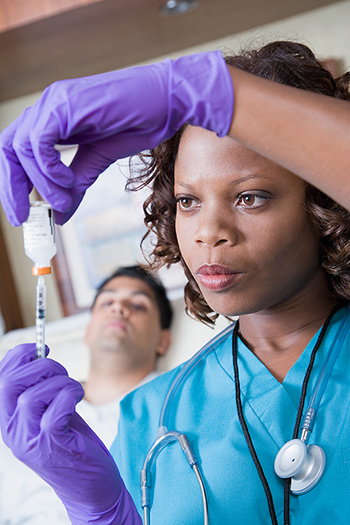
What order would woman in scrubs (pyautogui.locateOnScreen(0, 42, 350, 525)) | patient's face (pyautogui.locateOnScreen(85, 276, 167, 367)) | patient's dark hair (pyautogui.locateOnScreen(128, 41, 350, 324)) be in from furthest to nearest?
patient's face (pyautogui.locateOnScreen(85, 276, 167, 367))
patient's dark hair (pyautogui.locateOnScreen(128, 41, 350, 324))
woman in scrubs (pyautogui.locateOnScreen(0, 42, 350, 525))

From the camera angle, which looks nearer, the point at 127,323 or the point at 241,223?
A: the point at 241,223

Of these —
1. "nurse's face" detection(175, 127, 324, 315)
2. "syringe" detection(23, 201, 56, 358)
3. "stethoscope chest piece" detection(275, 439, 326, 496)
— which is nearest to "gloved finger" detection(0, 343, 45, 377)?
"syringe" detection(23, 201, 56, 358)

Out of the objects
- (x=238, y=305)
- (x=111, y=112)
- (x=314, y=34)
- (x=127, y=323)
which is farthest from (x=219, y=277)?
(x=314, y=34)

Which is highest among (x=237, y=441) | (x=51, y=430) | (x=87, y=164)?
(x=87, y=164)

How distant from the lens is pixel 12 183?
0.62 metres

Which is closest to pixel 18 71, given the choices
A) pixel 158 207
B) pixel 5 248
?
pixel 5 248

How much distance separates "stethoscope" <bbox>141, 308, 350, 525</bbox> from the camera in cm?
74

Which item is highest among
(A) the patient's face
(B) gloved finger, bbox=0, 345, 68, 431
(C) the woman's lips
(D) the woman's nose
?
(D) the woman's nose

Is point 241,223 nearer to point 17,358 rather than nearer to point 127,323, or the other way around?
point 17,358

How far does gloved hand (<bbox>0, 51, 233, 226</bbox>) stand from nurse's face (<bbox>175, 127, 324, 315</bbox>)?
16 cm

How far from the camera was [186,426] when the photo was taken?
90cm

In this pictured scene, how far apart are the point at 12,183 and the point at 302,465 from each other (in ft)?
1.67

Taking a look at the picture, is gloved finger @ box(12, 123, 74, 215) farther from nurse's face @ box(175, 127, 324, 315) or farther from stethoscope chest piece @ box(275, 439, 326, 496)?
stethoscope chest piece @ box(275, 439, 326, 496)

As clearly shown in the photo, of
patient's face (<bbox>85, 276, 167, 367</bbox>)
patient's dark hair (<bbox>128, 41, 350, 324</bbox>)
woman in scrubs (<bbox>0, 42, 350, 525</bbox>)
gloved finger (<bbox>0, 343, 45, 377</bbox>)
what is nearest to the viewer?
woman in scrubs (<bbox>0, 42, 350, 525</bbox>)
